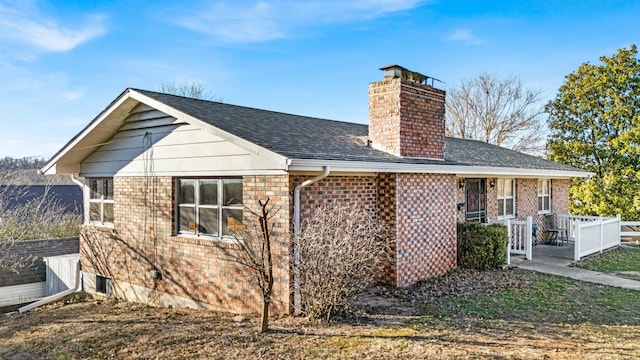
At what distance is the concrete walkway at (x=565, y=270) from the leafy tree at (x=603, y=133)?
953 centimetres

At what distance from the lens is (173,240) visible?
28.7 ft

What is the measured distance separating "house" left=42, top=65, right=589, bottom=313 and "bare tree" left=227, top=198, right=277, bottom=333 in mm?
210

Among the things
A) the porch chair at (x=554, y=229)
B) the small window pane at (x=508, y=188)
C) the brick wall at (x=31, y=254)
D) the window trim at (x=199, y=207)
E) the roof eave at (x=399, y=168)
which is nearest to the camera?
the roof eave at (x=399, y=168)

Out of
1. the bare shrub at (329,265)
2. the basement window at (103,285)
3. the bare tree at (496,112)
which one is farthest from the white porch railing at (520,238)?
the bare tree at (496,112)

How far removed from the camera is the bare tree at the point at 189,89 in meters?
33.5

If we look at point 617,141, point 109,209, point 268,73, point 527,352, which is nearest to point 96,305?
point 109,209

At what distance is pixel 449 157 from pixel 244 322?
6939 mm

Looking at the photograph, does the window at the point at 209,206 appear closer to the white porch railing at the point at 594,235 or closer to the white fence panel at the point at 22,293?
the white fence panel at the point at 22,293

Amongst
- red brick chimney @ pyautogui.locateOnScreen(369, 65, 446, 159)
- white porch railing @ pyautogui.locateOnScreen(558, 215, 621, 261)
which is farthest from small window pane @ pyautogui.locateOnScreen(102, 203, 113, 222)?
white porch railing @ pyautogui.locateOnScreen(558, 215, 621, 261)

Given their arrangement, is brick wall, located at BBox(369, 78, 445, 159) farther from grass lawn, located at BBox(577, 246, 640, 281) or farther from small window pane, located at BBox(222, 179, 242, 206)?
grass lawn, located at BBox(577, 246, 640, 281)

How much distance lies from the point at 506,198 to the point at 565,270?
3616 millimetres

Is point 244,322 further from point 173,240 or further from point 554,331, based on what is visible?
point 554,331

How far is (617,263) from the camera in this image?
11.7 metres

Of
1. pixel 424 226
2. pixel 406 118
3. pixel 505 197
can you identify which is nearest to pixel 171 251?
pixel 424 226
